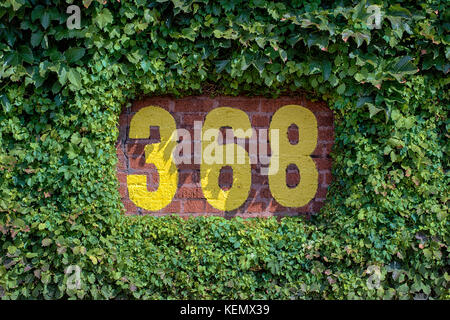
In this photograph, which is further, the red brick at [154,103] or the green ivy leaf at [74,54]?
the red brick at [154,103]

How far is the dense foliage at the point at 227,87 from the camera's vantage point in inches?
115

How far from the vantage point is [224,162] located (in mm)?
3244

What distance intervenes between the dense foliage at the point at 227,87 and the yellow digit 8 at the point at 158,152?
0.55 ft

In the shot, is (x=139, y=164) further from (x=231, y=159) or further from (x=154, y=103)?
(x=231, y=159)

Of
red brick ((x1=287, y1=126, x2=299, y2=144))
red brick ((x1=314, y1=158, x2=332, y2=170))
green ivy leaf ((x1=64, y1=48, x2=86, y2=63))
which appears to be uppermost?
green ivy leaf ((x1=64, y1=48, x2=86, y2=63))

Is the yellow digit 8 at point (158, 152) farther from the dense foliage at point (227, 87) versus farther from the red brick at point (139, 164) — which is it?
the dense foliage at point (227, 87)

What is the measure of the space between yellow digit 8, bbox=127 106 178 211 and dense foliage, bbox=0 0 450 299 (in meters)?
0.17

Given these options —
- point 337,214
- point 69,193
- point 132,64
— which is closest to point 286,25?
point 132,64

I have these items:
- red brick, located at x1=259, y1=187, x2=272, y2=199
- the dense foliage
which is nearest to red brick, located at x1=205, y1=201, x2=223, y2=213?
the dense foliage

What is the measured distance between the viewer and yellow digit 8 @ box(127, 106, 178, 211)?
3.23 meters

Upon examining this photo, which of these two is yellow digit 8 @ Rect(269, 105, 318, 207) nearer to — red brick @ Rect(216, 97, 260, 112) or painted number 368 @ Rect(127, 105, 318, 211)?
painted number 368 @ Rect(127, 105, 318, 211)

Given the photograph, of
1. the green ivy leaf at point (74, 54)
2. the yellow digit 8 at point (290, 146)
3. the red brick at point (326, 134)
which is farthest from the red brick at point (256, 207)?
the green ivy leaf at point (74, 54)

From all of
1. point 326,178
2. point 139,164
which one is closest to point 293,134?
point 326,178

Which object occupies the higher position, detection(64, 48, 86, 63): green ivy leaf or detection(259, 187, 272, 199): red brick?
detection(64, 48, 86, 63): green ivy leaf
